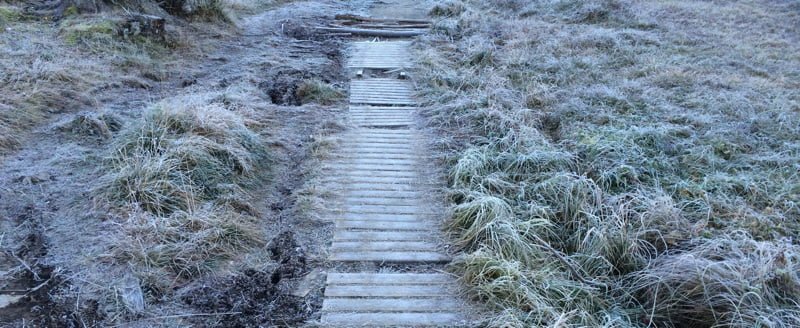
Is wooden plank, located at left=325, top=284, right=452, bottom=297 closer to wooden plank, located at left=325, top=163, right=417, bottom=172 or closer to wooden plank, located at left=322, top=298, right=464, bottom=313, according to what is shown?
wooden plank, located at left=322, top=298, right=464, bottom=313

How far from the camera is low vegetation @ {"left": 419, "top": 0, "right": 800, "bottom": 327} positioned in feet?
10.6

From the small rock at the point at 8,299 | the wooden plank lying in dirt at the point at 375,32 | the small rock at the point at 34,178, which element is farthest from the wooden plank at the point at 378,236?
the wooden plank lying in dirt at the point at 375,32

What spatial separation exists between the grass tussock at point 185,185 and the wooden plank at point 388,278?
0.73 metres

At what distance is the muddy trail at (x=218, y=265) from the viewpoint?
124 inches

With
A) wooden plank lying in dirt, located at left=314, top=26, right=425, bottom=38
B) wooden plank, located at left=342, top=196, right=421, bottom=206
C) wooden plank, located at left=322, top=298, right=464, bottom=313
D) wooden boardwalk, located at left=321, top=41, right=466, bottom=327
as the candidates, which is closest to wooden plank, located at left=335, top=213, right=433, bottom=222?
wooden boardwalk, located at left=321, top=41, right=466, bottom=327

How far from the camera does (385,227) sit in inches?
162

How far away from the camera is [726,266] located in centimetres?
332

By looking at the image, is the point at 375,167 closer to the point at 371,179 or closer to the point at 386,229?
the point at 371,179

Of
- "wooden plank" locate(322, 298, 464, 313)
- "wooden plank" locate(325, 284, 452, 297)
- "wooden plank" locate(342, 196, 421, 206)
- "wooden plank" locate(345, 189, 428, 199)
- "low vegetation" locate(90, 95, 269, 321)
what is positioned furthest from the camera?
"wooden plank" locate(345, 189, 428, 199)

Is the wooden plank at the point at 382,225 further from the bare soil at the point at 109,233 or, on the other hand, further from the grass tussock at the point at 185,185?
the grass tussock at the point at 185,185

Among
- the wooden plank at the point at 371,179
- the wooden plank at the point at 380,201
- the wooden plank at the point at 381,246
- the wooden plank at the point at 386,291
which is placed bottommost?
the wooden plank at the point at 386,291

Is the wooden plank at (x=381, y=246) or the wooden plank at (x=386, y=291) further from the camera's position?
the wooden plank at (x=381, y=246)

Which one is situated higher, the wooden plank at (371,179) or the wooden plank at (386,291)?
the wooden plank at (371,179)

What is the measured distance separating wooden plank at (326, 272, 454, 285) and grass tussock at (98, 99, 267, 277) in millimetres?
733
